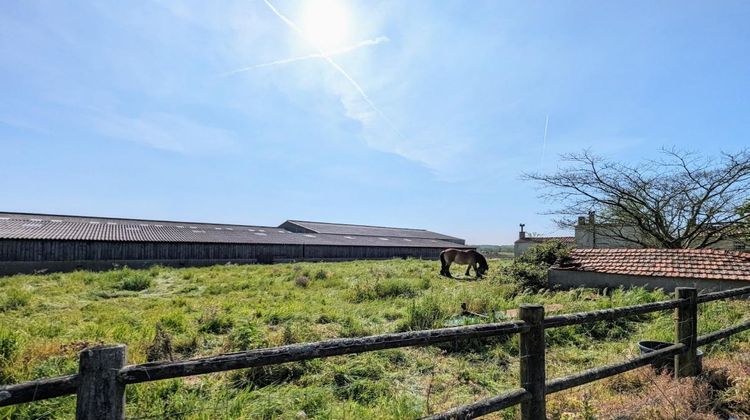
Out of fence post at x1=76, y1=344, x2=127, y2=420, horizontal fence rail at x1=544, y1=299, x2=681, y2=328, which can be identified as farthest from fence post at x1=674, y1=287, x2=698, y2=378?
fence post at x1=76, y1=344, x2=127, y2=420

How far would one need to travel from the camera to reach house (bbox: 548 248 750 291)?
10895mm

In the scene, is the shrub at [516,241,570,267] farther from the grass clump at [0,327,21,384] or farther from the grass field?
the grass clump at [0,327,21,384]

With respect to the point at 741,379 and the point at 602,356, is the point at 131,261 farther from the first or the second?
the point at 741,379

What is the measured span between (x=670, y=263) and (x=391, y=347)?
1354 cm

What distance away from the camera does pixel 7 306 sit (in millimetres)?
9961

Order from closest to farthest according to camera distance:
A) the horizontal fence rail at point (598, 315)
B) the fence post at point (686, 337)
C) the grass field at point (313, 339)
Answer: the horizontal fence rail at point (598, 315), the grass field at point (313, 339), the fence post at point (686, 337)

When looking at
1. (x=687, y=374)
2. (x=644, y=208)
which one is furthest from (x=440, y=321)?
(x=644, y=208)

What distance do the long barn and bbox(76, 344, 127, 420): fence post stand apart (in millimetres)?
27684

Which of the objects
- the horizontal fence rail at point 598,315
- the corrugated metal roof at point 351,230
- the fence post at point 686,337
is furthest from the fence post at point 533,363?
the corrugated metal roof at point 351,230

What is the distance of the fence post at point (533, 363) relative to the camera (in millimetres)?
3121

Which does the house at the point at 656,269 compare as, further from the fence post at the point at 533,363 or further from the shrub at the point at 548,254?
the fence post at the point at 533,363

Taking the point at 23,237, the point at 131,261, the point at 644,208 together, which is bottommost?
the point at 131,261

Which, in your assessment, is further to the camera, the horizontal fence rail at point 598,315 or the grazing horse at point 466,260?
the grazing horse at point 466,260

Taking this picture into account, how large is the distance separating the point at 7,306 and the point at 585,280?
17132 mm
